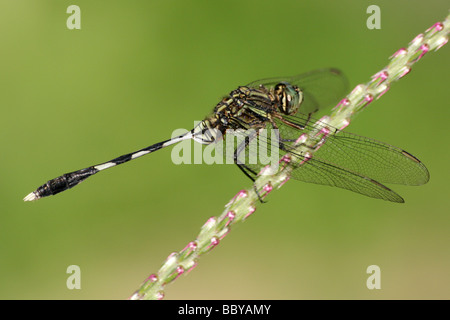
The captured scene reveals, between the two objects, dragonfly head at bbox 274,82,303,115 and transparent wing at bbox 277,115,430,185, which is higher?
dragonfly head at bbox 274,82,303,115

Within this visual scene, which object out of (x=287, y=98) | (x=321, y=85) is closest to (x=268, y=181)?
(x=287, y=98)

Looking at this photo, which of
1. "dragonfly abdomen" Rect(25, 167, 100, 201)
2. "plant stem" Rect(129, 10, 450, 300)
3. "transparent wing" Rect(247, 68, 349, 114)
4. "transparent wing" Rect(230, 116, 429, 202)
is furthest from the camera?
"transparent wing" Rect(247, 68, 349, 114)

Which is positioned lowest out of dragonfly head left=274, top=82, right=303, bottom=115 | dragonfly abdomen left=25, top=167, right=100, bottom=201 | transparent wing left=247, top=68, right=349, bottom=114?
dragonfly abdomen left=25, top=167, right=100, bottom=201

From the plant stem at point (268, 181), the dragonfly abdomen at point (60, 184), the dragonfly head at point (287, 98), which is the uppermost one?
the dragonfly head at point (287, 98)

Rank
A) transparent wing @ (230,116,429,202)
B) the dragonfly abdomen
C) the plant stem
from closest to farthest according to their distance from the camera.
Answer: the plant stem
transparent wing @ (230,116,429,202)
the dragonfly abdomen

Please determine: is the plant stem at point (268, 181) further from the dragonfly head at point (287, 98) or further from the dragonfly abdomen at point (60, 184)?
the dragonfly abdomen at point (60, 184)

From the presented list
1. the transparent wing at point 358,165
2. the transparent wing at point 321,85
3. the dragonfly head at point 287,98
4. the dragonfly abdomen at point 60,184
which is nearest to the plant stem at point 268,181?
the transparent wing at point 358,165

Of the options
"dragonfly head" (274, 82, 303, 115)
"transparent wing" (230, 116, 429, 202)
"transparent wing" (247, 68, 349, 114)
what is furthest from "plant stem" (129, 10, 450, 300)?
"transparent wing" (247, 68, 349, 114)

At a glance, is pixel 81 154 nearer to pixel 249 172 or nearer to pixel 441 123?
pixel 249 172

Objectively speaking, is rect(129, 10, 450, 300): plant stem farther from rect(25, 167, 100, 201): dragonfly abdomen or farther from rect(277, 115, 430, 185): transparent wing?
rect(25, 167, 100, 201): dragonfly abdomen
